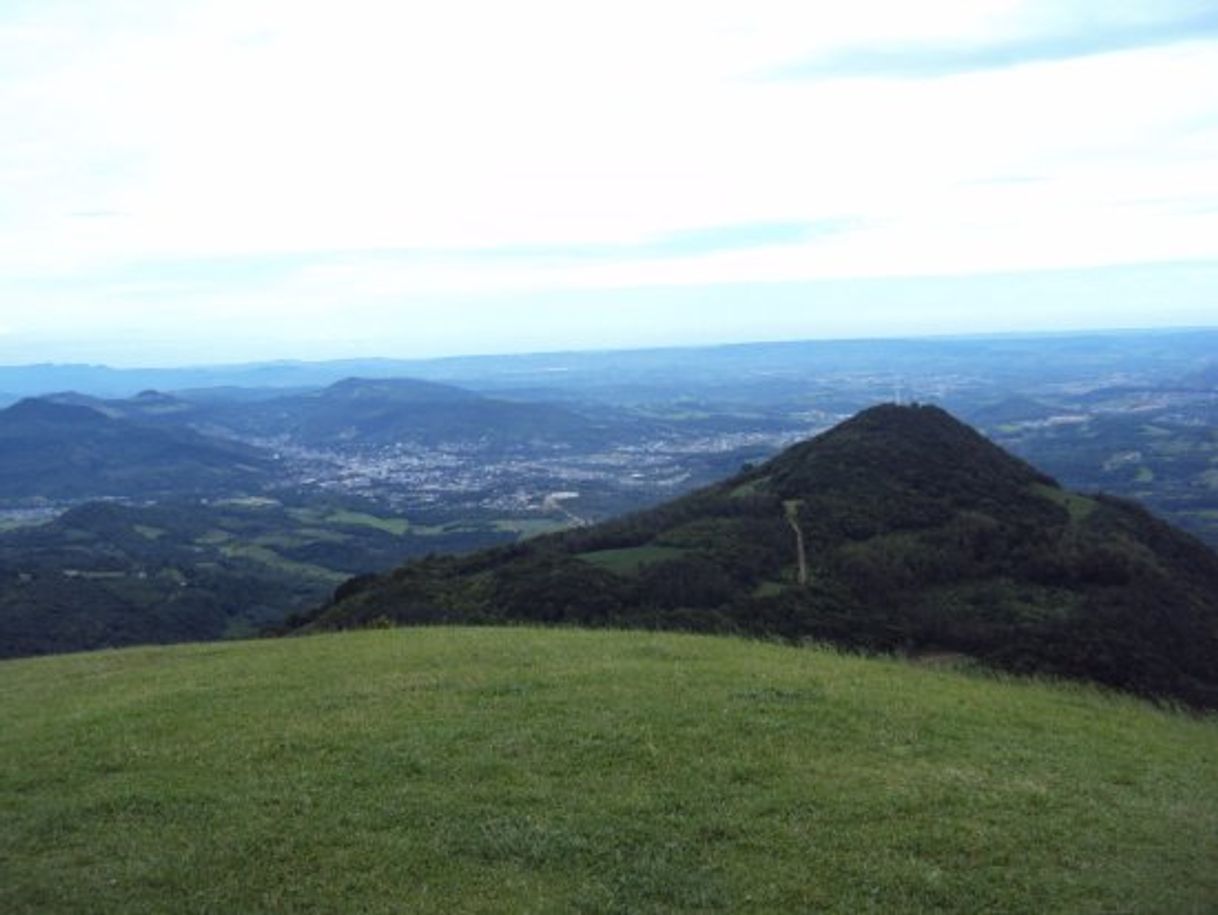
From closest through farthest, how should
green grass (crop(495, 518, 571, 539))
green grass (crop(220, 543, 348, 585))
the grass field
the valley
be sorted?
the grass field
the valley
green grass (crop(220, 543, 348, 585))
green grass (crop(495, 518, 571, 539))

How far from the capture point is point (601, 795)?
10688mm

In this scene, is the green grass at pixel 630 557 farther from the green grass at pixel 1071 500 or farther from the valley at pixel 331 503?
the green grass at pixel 1071 500

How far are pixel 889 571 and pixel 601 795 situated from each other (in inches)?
1482

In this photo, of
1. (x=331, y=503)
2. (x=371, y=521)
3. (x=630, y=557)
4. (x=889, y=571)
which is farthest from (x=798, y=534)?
(x=331, y=503)

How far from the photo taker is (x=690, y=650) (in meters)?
18.3

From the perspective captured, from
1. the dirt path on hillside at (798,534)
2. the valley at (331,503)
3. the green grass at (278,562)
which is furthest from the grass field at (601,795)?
the green grass at (278,562)

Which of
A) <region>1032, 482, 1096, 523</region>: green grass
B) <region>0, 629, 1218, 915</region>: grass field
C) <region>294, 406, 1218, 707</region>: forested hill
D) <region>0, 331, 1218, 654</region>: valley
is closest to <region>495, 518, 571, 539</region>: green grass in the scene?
<region>0, 331, 1218, 654</region>: valley

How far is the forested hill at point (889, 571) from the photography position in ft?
111

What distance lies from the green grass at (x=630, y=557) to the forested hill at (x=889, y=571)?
0.21 metres

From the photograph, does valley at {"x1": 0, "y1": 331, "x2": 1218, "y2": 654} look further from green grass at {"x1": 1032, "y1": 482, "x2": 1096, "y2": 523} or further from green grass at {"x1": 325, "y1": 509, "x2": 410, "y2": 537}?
green grass at {"x1": 1032, "y1": 482, "x2": 1096, "y2": 523}

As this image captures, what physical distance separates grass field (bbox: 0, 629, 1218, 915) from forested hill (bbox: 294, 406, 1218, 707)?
1239cm

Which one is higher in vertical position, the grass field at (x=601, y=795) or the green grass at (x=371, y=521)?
the grass field at (x=601, y=795)

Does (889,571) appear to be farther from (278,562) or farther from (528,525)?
(278,562)

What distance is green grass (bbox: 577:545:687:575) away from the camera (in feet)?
164
